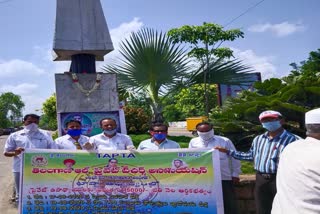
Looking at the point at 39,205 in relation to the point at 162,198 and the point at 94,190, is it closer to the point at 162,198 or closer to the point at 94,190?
the point at 94,190

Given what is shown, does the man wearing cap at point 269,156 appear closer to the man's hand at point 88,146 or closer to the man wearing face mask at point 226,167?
the man wearing face mask at point 226,167

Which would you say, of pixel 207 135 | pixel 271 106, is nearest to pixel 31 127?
pixel 207 135

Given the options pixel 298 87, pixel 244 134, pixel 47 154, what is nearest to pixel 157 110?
pixel 244 134

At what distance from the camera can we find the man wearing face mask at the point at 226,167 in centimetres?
475

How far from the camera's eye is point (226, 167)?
478cm

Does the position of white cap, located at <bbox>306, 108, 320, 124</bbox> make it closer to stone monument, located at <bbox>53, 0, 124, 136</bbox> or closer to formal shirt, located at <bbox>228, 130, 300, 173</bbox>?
formal shirt, located at <bbox>228, 130, 300, 173</bbox>

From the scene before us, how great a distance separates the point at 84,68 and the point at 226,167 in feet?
15.0

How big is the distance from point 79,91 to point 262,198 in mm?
4672

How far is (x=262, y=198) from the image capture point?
170 inches

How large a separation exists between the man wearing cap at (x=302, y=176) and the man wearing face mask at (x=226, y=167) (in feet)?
6.48

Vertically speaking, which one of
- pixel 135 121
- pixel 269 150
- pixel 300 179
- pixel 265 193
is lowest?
pixel 265 193

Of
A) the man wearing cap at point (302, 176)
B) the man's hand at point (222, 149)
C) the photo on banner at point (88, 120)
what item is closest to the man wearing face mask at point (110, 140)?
the man's hand at point (222, 149)

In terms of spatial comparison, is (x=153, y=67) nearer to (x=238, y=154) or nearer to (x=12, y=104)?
(x=238, y=154)

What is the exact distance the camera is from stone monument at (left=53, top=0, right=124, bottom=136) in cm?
777
